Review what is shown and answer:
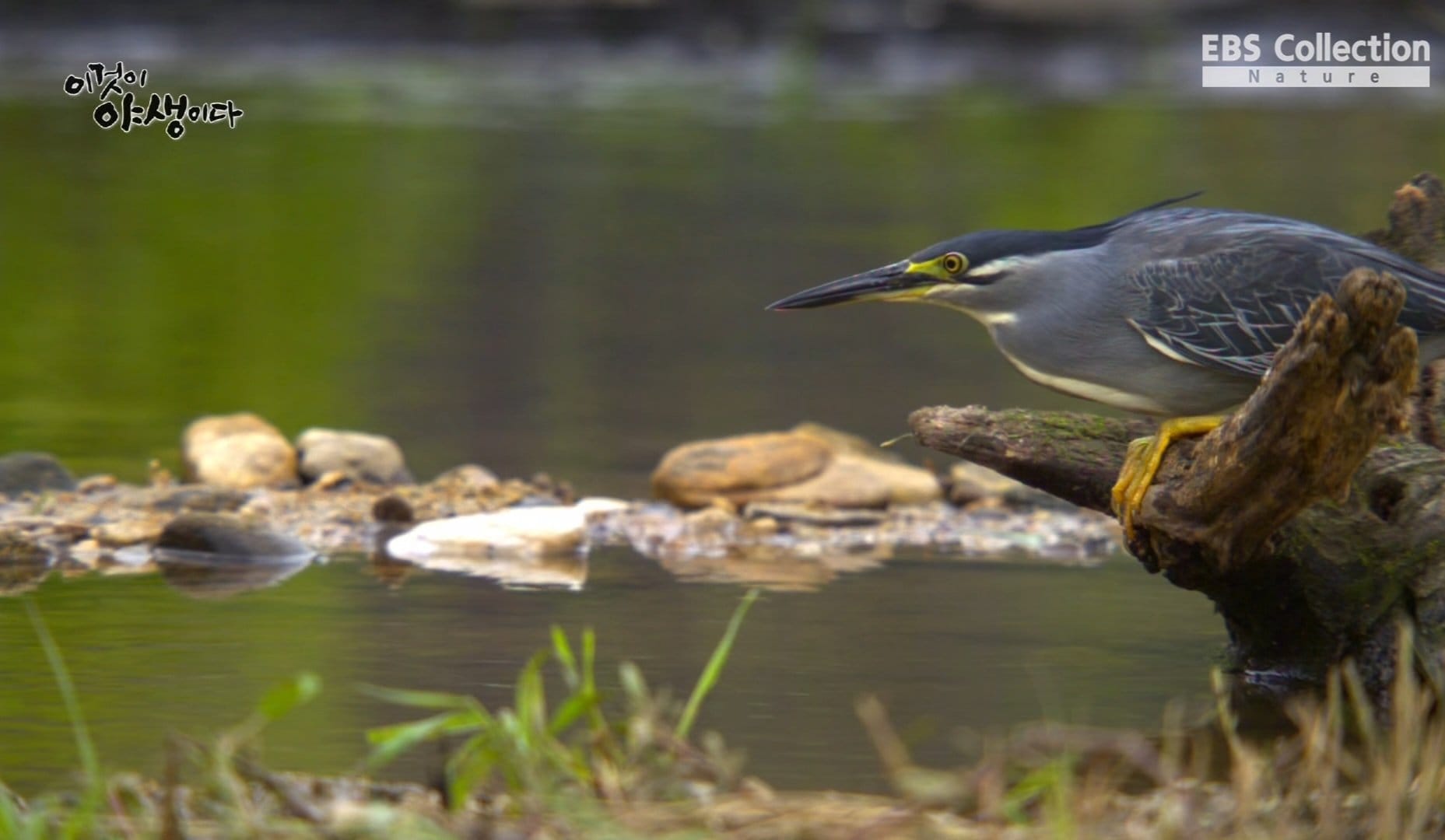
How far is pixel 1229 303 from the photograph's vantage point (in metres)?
5.20

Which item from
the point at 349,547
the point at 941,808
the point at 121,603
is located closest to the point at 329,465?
the point at 349,547

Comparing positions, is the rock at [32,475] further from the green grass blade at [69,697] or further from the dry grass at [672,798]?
the dry grass at [672,798]

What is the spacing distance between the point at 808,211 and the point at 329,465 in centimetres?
1121

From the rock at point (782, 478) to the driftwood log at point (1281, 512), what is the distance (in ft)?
7.07

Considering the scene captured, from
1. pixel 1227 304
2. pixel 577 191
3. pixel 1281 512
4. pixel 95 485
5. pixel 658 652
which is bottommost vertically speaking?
pixel 658 652

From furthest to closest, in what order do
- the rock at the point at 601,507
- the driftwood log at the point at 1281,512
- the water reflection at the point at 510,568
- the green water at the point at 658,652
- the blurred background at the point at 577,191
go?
the blurred background at the point at 577,191
the rock at the point at 601,507
the water reflection at the point at 510,568
the green water at the point at 658,652
the driftwood log at the point at 1281,512

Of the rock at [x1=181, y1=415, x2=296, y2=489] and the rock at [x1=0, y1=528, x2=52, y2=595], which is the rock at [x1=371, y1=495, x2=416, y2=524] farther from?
the rock at [x1=0, y1=528, x2=52, y2=595]

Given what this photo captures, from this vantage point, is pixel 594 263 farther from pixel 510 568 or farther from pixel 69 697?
pixel 69 697

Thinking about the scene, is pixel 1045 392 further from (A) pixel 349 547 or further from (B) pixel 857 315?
(A) pixel 349 547

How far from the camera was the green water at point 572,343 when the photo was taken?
5602 mm

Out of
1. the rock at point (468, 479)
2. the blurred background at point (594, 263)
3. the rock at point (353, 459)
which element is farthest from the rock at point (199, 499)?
the blurred background at point (594, 263)

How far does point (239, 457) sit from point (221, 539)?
4.11ft

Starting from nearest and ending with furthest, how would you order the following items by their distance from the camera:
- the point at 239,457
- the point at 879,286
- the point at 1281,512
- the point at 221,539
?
the point at 1281,512
the point at 879,286
the point at 221,539
the point at 239,457

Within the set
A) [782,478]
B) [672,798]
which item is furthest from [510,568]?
[672,798]
